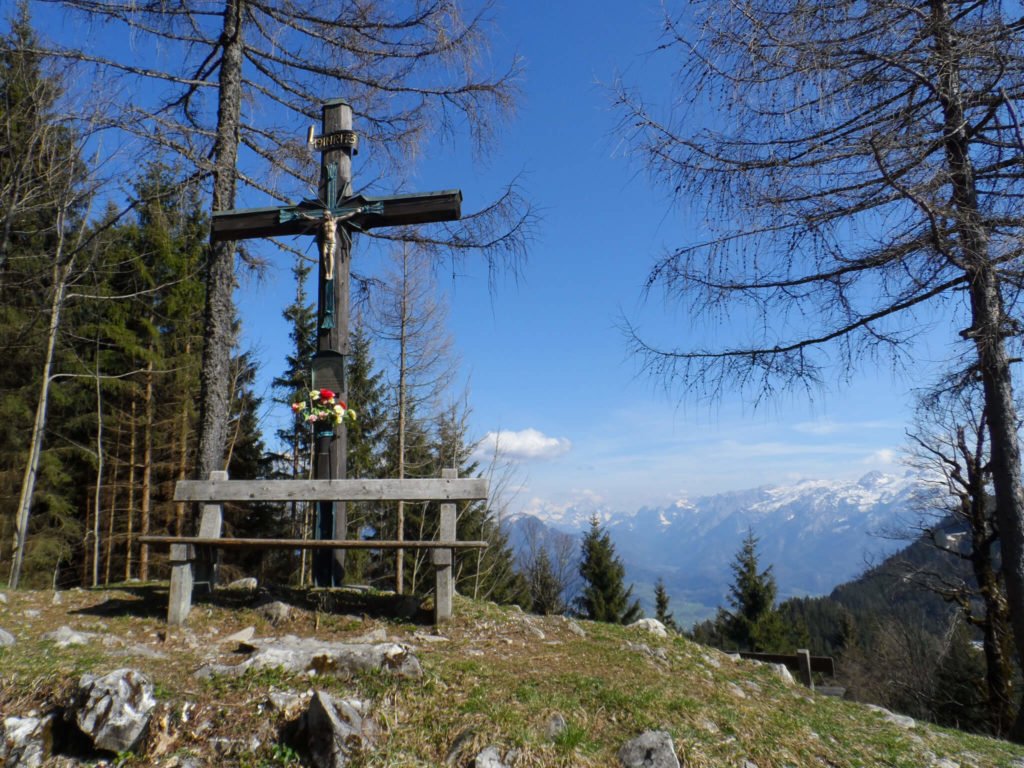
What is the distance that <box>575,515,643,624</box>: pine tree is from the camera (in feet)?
90.4

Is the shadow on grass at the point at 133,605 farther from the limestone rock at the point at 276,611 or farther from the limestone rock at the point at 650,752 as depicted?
the limestone rock at the point at 650,752

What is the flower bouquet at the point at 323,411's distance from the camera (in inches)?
239

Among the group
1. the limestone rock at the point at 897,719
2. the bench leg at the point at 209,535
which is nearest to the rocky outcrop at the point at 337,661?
the bench leg at the point at 209,535

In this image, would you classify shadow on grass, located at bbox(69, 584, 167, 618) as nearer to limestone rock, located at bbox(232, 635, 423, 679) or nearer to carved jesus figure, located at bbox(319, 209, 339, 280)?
limestone rock, located at bbox(232, 635, 423, 679)

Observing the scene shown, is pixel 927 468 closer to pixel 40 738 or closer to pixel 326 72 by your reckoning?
pixel 326 72

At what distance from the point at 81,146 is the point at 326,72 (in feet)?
9.97

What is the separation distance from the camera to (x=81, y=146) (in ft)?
25.2

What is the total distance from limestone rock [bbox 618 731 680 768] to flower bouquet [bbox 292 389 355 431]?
383 centimetres

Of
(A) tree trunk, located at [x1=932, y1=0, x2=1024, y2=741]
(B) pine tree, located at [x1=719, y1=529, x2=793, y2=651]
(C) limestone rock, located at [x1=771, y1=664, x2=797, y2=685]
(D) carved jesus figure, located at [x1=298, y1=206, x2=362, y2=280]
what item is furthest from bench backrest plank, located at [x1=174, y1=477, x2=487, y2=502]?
(B) pine tree, located at [x1=719, y1=529, x2=793, y2=651]

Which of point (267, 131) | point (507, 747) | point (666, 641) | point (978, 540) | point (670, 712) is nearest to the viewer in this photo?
point (507, 747)

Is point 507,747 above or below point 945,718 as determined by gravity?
above

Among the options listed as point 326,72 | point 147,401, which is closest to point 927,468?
point 326,72

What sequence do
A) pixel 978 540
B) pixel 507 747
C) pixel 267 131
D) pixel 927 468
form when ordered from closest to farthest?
1. pixel 507 747
2. pixel 267 131
3. pixel 978 540
4. pixel 927 468

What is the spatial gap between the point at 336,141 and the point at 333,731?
5.90 metres
